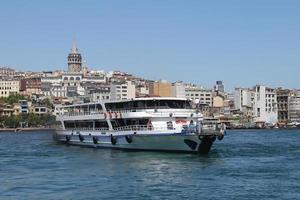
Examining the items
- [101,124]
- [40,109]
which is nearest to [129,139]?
[101,124]

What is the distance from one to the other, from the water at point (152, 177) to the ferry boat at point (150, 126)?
4.11 ft

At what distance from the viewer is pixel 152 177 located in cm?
3616

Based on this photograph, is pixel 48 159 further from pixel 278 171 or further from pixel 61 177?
pixel 278 171

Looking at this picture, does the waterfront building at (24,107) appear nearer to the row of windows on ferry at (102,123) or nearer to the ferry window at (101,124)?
the row of windows on ferry at (102,123)

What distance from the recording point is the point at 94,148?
201ft

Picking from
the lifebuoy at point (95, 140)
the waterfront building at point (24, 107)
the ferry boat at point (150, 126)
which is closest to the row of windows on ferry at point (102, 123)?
the ferry boat at point (150, 126)

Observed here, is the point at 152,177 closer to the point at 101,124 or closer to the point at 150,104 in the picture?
the point at 150,104

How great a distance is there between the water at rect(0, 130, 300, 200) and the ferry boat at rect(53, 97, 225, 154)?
1252 mm

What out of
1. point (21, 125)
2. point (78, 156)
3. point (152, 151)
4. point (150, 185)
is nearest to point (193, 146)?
point (152, 151)

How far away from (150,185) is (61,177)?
6633 millimetres

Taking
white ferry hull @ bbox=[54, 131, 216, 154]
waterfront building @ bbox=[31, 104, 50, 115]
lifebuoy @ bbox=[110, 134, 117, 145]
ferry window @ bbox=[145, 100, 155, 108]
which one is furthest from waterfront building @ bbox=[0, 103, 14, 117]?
ferry window @ bbox=[145, 100, 155, 108]

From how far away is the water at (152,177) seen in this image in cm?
3053

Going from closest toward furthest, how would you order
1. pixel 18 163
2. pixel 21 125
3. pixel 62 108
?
pixel 18 163 → pixel 62 108 → pixel 21 125

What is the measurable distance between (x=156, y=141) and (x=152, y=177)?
1526cm
